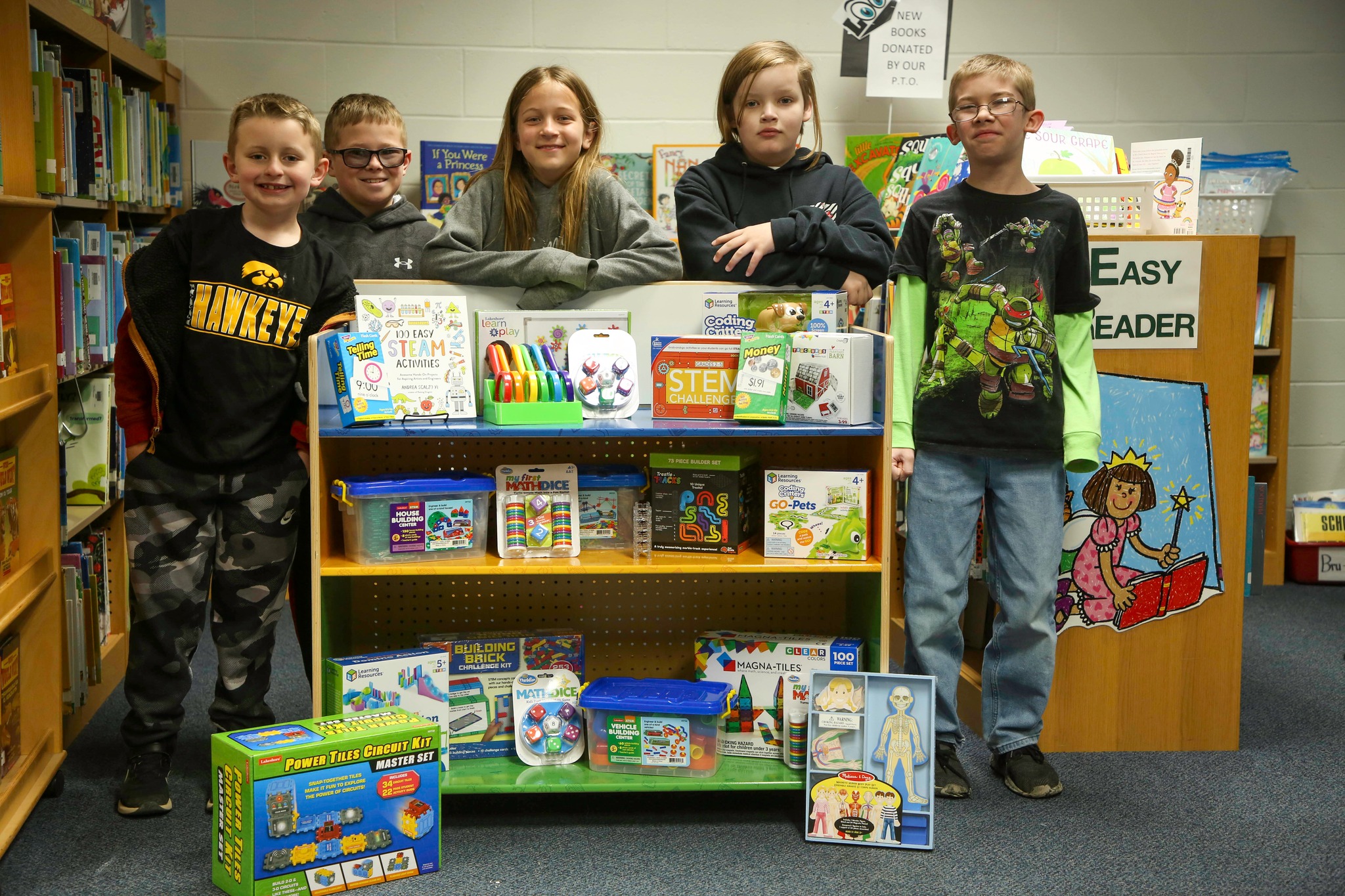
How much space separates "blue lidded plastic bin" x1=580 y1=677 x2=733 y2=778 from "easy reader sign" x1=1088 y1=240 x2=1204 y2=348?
1.29 metres

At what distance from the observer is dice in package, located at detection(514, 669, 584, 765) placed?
2457mm

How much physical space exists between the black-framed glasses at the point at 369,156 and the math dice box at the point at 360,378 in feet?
2.96

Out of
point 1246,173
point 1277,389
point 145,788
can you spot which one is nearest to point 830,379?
point 145,788

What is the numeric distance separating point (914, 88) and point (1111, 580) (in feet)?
7.43

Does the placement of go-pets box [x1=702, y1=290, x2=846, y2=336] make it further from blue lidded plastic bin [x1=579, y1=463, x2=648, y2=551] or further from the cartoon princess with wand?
the cartoon princess with wand

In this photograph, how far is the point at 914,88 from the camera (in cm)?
428

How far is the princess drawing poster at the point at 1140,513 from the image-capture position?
8.96ft

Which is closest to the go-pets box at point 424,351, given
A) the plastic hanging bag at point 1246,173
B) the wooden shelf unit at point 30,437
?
the wooden shelf unit at point 30,437

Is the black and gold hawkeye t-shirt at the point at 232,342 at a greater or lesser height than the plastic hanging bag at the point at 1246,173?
lesser

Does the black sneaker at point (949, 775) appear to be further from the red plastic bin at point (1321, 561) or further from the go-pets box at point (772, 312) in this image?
the red plastic bin at point (1321, 561)

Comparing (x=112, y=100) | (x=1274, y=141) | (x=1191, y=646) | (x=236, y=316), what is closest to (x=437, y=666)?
(x=236, y=316)

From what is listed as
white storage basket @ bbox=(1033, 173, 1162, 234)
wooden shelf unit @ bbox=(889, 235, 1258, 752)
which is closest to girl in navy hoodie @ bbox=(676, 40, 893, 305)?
white storage basket @ bbox=(1033, 173, 1162, 234)

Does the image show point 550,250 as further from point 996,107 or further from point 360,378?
point 996,107

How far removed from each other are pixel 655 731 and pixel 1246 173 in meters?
3.39
